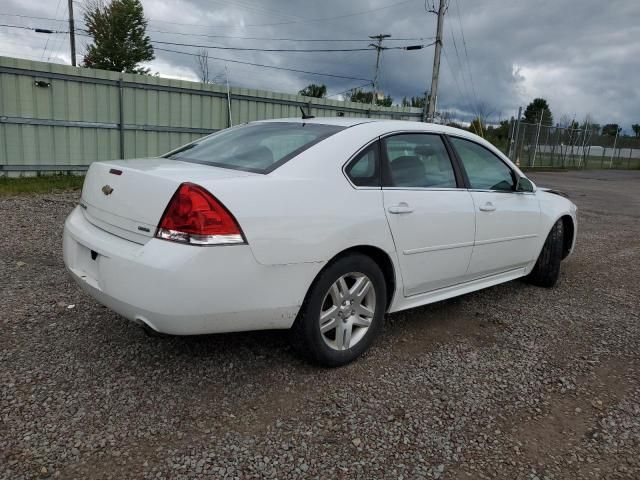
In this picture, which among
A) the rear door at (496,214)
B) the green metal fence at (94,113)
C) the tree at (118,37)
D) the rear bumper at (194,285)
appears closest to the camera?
the rear bumper at (194,285)

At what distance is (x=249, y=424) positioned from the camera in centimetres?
249

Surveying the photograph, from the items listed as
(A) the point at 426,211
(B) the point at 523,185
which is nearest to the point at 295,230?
(A) the point at 426,211

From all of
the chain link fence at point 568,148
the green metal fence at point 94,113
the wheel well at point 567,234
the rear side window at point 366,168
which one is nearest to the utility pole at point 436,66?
the chain link fence at point 568,148

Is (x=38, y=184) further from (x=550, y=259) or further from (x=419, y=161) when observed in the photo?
(x=550, y=259)

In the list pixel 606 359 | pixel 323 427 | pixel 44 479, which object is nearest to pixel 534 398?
pixel 606 359

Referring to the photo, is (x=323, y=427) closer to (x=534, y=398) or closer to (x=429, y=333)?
(x=534, y=398)

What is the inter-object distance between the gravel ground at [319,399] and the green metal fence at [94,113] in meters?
6.90

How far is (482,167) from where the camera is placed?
4.09 meters

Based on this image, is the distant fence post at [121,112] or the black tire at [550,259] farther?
the distant fence post at [121,112]

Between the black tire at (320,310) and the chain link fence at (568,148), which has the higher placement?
the chain link fence at (568,148)

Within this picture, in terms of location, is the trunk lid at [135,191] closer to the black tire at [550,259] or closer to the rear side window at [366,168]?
the rear side window at [366,168]

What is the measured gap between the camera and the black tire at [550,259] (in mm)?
4812

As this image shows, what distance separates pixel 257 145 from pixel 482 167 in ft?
6.14

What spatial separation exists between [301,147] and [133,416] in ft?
5.55
